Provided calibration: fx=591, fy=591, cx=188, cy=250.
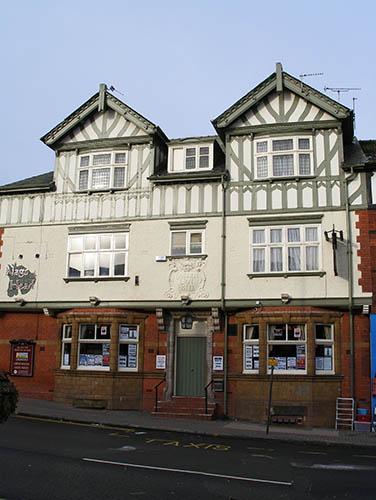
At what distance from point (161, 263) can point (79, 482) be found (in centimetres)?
1235

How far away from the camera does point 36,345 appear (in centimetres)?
2273

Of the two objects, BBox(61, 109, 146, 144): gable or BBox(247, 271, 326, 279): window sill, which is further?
BBox(61, 109, 146, 144): gable

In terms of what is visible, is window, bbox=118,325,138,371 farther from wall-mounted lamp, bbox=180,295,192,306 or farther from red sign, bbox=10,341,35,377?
red sign, bbox=10,341,35,377

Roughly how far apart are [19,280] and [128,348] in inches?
206

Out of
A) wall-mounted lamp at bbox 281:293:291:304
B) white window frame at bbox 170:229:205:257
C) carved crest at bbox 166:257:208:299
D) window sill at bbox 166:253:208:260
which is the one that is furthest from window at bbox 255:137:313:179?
wall-mounted lamp at bbox 281:293:291:304

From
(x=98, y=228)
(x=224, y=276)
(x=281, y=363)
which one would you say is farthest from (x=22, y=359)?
(x=281, y=363)

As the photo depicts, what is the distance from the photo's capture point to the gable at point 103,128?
76.3 feet

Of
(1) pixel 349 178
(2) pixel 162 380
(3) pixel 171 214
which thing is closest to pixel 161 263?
(3) pixel 171 214

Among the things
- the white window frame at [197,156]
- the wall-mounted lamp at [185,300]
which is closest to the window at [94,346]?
the wall-mounted lamp at [185,300]

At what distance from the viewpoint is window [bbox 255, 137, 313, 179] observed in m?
21.0

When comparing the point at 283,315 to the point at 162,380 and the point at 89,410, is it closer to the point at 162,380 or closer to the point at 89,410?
the point at 162,380

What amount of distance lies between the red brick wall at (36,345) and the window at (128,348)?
2693mm

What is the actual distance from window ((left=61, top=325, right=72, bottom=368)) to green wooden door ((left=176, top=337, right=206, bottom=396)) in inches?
164

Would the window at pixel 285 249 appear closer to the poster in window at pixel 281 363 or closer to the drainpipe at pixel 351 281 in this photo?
the drainpipe at pixel 351 281
